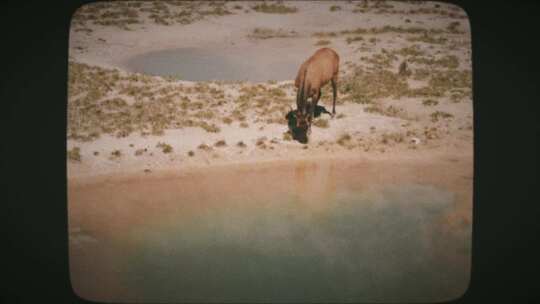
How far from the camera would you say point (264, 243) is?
14.6 feet

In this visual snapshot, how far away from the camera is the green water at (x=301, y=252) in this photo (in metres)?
4.25

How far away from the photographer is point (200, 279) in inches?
168

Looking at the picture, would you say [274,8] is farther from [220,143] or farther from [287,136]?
[220,143]

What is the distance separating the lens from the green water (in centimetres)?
425

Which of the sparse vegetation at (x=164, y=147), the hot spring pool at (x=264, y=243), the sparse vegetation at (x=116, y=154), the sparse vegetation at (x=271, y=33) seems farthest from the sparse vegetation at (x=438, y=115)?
the sparse vegetation at (x=116, y=154)

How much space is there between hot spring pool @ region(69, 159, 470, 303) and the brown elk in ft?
3.17

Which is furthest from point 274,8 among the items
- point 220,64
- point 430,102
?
point 430,102

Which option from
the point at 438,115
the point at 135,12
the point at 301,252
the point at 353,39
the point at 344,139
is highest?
the point at 135,12

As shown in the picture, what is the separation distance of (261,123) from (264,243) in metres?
1.67

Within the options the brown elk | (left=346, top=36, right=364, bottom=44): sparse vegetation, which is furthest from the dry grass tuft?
(left=346, top=36, right=364, bottom=44): sparse vegetation

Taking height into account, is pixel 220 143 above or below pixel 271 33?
below

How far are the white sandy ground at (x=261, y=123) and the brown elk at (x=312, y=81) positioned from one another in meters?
0.12
